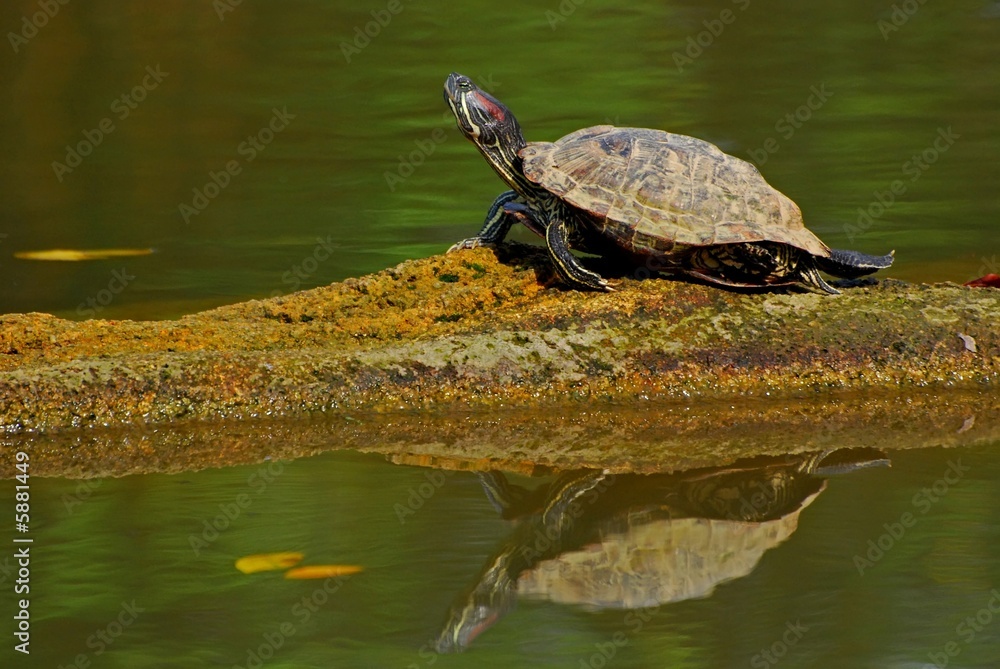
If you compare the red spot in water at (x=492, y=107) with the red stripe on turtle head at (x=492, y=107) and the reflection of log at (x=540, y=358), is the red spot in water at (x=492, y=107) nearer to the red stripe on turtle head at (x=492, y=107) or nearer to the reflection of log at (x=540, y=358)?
the red stripe on turtle head at (x=492, y=107)

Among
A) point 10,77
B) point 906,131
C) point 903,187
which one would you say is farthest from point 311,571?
point 10,77

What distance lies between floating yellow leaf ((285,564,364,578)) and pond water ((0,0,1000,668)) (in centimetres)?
6

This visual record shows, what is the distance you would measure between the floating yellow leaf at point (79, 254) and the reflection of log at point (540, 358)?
3.03 meters

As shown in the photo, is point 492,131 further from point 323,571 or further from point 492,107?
point 323,571

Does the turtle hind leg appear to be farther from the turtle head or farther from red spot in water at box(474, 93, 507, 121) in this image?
red spot in water at box(474, 93, 507, 121)

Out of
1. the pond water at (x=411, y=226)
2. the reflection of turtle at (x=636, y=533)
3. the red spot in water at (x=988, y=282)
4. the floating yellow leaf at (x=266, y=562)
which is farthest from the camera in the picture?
the red spot in water at (x=988, y=282)

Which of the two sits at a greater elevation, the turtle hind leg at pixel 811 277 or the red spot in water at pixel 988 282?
the turtle hind leg at pixel 811 277

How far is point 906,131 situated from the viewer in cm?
1061

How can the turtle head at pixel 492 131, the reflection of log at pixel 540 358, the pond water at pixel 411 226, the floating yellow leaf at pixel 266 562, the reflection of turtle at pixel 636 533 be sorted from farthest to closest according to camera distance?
the turtle head at pixel 492 131, the reflection of log at pixel 540 358, the floating yellow leaf at pixel 266 562, the reflection of turtle at pixel 636 533, the pond water at pixel 411 226

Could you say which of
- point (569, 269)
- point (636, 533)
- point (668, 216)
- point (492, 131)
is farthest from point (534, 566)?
point (492, 131)

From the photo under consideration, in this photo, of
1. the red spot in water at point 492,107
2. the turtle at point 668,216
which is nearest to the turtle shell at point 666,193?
the turtle at point 668,216

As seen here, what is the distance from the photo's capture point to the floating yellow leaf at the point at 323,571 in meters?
3.61

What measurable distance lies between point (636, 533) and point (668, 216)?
1.56 meters

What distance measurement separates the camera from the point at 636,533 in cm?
401
